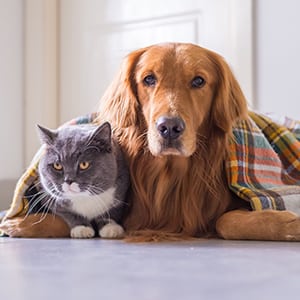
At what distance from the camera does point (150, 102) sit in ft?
4.33

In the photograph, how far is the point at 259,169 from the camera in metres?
1.43

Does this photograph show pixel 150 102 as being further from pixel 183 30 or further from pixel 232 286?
pixel 183 30

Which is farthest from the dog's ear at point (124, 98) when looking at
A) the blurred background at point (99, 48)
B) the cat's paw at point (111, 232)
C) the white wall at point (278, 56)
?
the white wall at point (278, 56)

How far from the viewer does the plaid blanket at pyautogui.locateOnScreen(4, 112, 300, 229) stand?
4.41 ft

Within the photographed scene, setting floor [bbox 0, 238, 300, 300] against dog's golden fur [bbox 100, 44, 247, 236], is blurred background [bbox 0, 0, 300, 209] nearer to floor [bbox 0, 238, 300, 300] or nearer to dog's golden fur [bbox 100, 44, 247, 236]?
dog's golden fur [bbox 100, 44, 247, 236]

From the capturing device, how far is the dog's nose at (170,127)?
121 centimetres

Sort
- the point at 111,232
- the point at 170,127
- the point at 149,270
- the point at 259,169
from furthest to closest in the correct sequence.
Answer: the point at 259,169 < the point at 111,232 < the point at 170,127 < the point at 149,270

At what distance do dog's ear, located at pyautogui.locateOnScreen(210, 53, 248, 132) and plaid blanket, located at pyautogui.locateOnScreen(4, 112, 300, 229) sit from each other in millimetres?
60

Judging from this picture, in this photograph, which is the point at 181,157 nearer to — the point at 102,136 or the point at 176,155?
the point at 176,155

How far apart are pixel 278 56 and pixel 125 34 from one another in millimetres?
616

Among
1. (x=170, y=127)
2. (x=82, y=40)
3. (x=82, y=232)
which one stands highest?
(x=82, y=40)

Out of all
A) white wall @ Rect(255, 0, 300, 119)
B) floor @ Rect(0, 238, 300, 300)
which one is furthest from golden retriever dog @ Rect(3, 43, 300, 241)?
white wall @ Rect(255, 0, 300, 119)

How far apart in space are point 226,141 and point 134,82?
0.25 meters

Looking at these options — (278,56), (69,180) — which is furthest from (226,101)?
(278,56)
